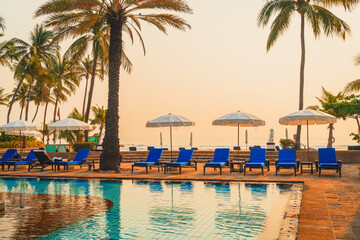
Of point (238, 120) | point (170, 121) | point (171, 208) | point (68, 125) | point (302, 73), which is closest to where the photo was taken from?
point (171, 208)

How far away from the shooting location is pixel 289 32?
22.5m

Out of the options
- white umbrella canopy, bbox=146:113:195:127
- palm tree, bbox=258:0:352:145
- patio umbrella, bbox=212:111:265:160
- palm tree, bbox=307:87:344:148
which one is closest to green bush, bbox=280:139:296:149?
palm tree, bbox=258:0:352:145

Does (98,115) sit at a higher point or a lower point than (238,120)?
higher

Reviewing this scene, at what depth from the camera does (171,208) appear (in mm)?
7340

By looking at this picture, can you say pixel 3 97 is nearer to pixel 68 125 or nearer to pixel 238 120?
pixel 68 125

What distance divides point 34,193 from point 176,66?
14.8 m

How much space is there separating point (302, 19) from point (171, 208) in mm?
18725

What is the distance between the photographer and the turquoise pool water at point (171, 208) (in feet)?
17.8

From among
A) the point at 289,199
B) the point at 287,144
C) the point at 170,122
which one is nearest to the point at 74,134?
the point at 170,122

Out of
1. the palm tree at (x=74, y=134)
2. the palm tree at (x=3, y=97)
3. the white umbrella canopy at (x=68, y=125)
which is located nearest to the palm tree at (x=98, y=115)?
the palm tree at (x=74, y=134)

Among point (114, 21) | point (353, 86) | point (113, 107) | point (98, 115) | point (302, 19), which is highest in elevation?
point (302, 19)

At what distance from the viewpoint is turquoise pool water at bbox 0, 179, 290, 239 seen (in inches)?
214

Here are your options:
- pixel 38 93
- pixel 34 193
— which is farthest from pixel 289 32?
pixel 38 93

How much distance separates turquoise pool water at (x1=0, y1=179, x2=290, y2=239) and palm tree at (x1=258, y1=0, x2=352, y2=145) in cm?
1259
